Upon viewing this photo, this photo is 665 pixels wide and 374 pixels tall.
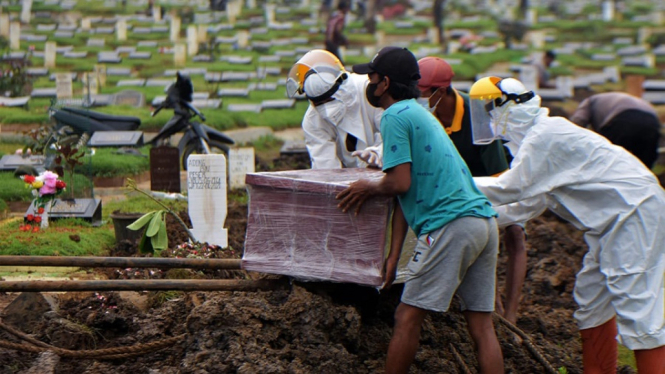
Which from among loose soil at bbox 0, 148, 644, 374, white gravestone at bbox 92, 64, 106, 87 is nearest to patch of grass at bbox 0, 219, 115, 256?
loose soil at bbox 0, 148, 644, 374

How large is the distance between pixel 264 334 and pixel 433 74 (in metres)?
2.28

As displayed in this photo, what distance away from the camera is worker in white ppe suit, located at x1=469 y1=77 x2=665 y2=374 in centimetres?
507

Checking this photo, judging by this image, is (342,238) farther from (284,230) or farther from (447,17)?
(447,17)

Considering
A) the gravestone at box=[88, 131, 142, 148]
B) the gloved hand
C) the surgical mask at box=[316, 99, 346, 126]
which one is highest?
the surgical mask at box=[316, 99, 346, 126]

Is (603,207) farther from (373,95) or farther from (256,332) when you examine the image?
(256,332)

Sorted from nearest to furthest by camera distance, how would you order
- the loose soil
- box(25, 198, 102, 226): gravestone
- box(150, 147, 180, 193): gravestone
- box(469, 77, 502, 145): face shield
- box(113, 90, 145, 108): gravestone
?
the loose soil < box(469, 77, 502, 145): face shield < box(25, 198, 102, 226): gravestone < box(150, 147, 180, 193): gravestone < box(113, 90, 145, 108): gravestone

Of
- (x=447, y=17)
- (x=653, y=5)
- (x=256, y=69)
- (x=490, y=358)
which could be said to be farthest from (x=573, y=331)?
(x=653, y=5)

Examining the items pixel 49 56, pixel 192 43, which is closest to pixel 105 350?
pixel 49 56

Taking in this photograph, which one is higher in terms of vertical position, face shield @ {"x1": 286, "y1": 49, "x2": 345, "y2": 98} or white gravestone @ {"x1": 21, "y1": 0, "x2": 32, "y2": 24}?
face shield @ {"x1": 286, "y1": 49, "x2": 345, "y2": 98}

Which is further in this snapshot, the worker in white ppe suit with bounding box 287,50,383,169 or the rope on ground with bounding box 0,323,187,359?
the worker in white ppe suit with bounding box 287,50,383,169

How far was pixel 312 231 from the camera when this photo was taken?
5.00 meters

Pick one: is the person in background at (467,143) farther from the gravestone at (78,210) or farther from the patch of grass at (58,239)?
the gravestone at (78,210)

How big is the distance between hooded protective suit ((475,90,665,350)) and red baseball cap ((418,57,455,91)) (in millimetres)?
869

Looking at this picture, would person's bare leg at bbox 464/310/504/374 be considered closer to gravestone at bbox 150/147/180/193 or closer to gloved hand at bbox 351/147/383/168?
gloved hand at bbox 351/147/383/168
